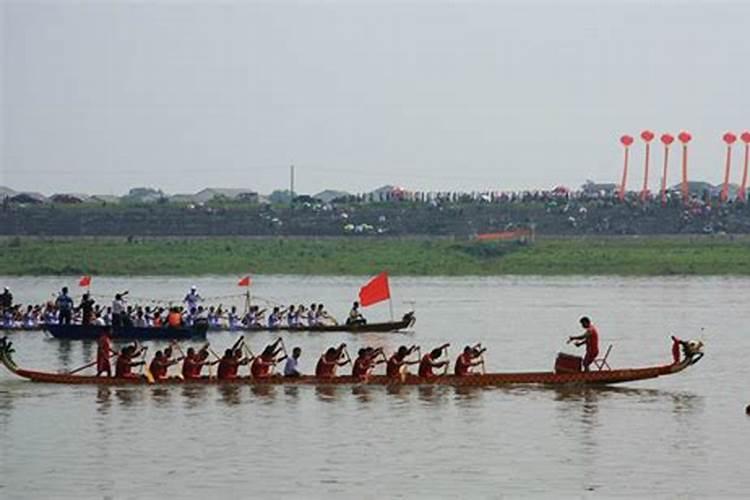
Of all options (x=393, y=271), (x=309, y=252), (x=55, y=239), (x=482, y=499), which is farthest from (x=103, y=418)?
(x=55, y=239)

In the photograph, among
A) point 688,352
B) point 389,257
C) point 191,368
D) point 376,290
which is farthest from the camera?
point 389,257

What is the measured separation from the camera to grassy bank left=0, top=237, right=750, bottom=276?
8238 cm

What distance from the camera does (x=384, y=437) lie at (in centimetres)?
2842

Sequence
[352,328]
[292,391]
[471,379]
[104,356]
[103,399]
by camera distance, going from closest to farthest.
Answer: [103,399]
[471,379]
[292,391]
[104,356]
[352,328]

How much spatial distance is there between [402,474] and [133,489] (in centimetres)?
377

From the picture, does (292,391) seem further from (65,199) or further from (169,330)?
(65,199)

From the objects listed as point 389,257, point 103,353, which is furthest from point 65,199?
point 103,353

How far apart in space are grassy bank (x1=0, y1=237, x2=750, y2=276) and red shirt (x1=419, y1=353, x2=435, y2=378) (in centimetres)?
4848

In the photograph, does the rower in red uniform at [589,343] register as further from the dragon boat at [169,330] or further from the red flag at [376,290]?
the dragon boat at [169,330]

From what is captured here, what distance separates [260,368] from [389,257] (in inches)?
2067

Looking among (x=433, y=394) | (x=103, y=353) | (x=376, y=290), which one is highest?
(x=376, y=290)

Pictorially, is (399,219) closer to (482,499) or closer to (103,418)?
(103,418)

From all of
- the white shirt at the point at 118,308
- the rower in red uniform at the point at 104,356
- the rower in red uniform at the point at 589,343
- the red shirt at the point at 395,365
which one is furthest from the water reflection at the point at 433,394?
the white shirt at the point at 118,308

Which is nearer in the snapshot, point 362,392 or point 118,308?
point 362,392
